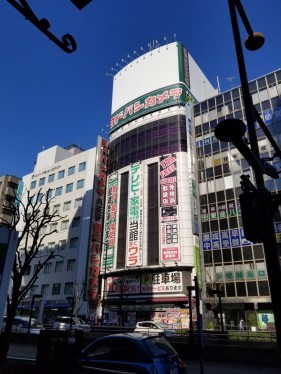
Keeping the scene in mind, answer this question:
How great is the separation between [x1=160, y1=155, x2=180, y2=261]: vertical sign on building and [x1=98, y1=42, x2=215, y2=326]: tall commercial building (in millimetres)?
128

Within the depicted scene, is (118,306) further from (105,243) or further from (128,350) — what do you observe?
(128,350)

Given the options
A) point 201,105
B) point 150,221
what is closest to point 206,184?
point 150,221

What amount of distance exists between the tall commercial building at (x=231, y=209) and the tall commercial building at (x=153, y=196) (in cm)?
169

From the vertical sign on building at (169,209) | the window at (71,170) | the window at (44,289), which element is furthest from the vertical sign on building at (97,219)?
the vertical sign on building at (169,209)

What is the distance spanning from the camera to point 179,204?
39906 mm

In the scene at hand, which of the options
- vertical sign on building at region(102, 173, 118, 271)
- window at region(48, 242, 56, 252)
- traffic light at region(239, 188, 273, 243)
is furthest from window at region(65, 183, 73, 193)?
traffic light at region(239, 188, 273, 243)

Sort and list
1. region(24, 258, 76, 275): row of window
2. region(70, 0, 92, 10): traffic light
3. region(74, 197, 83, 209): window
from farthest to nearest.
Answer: region(74, 197, 83, 209): window
region(24, 258, 76, 275): row of window
region(70, 0, 92, 10): traffic light

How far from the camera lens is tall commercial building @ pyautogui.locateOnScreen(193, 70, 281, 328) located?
32875mm

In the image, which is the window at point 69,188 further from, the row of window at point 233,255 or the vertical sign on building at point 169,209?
the row of window at point 233,255

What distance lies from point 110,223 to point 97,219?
11.4 feet

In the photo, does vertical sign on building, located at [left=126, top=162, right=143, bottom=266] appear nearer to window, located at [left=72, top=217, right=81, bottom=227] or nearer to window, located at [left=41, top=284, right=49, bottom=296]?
window, located at [left=72, top=217, right=81, bottom=227]

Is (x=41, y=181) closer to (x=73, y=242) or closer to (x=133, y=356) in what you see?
(x=73, y=242)

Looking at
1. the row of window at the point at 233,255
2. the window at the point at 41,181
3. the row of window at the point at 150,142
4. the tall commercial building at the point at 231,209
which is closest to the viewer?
the tall commercial building at the point at 231,209

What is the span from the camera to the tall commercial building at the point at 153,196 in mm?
37375
